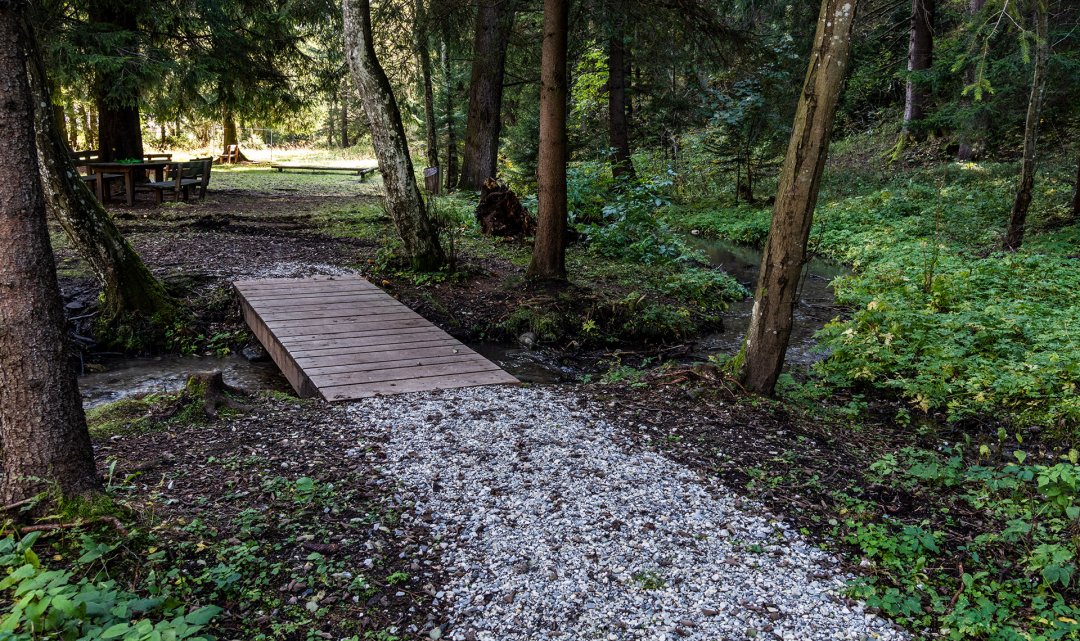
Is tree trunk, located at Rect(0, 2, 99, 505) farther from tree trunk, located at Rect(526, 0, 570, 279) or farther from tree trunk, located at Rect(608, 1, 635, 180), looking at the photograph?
tree trunk, located at Rect(608, 1, 635, 180)

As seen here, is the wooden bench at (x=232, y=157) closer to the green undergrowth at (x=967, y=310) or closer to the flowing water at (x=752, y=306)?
the flowing water at (x=752, y=306)

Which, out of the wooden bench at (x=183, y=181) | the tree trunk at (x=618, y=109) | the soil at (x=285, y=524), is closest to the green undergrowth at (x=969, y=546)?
the soil at (x=285, y=524)

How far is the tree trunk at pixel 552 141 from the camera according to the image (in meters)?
8.09

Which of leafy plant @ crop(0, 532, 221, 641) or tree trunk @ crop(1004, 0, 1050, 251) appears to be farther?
tree trunk @ crop(1004, 0, 1050, 251)

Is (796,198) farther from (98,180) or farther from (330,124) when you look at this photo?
(330,124)

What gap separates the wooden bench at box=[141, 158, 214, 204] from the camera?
15047 millimetres

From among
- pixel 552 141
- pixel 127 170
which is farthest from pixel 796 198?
pixel 127 170

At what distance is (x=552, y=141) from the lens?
8.33m

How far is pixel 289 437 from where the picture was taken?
4.88m

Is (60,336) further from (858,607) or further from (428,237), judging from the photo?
(428,237)

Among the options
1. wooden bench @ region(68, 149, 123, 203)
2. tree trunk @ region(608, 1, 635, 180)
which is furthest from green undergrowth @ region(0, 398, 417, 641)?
tree trunk @ region(608, 1, 635, 180)

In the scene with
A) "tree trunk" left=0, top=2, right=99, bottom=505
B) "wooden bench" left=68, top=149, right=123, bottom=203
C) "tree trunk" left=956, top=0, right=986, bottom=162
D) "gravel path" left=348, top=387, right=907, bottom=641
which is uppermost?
"tree trunk" left=956, top=0, right=986, bottom=162

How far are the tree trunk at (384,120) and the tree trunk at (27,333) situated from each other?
617 cm

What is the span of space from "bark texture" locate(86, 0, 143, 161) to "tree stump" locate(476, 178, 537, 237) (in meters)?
7.72
